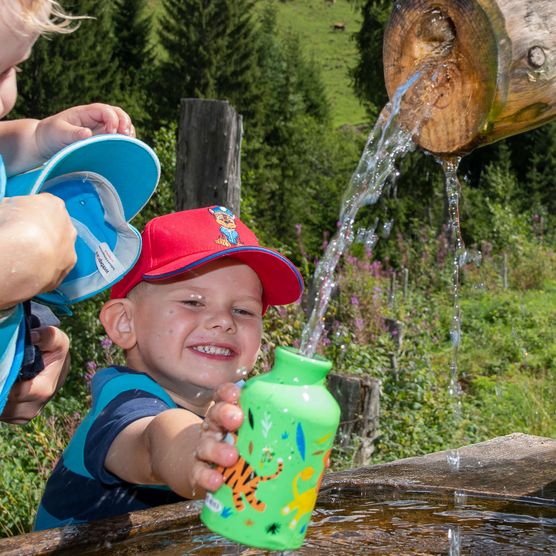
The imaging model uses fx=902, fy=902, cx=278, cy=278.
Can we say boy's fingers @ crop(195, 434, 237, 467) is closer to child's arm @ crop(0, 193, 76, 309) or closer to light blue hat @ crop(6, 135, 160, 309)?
child's arm @ crop(0, 193, 76, 309)

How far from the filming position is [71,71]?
73.4 ft

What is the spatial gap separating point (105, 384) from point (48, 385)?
249mm

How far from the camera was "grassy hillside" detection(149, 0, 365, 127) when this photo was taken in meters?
48.8

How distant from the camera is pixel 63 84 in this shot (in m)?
21.9

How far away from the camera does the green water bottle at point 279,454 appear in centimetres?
129

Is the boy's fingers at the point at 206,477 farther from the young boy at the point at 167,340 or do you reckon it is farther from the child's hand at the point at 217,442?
the young boy at the point at 167,340

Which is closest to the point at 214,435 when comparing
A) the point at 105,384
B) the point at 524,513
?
the point at 105,384

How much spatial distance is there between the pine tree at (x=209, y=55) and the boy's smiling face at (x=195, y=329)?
2490 cm

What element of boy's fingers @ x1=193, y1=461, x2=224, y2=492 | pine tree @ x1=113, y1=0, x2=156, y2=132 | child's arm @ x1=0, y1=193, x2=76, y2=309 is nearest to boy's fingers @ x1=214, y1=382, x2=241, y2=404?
boy's fingers @ x1=193, y1=461, x2=224, y2=492

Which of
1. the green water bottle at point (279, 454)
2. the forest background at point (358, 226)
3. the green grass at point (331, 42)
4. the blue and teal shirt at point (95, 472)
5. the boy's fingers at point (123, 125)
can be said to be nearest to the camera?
the green water bottle at point (279, 454)

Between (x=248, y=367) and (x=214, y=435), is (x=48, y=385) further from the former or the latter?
Result: (x=214, y=435)

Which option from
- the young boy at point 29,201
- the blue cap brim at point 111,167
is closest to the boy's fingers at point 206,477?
the young boy at point 29,201

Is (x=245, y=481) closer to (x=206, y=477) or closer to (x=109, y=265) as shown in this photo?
(x=206, y=477)

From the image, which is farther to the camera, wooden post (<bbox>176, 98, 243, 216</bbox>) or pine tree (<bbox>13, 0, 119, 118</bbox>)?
pine tree (<bbox>13, 0, 119, 118</bbox>)
